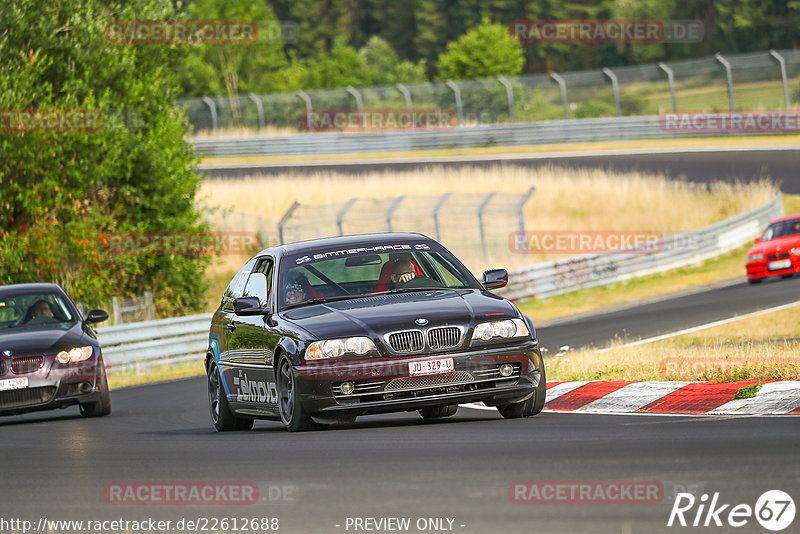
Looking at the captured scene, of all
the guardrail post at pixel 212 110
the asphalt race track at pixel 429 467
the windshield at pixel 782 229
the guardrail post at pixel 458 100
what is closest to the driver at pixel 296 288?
the asphalt race track at pixel 429 467

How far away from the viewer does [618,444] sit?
764 cm

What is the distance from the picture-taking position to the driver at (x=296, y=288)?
10.4 metres

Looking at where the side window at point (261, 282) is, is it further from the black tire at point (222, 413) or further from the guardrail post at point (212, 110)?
the guardrail post at point (212, 110)

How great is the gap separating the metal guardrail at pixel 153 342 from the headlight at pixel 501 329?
13.9m

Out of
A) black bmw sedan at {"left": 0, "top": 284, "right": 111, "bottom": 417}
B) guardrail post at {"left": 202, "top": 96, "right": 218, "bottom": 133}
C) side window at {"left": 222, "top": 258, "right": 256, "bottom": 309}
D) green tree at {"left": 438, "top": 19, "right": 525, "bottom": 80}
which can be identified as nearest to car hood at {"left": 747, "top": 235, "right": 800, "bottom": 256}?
black bmw sedan at {"left": 0, "top": 284, "right": 111, "bottom": 417}

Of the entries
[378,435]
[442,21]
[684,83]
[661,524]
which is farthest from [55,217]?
[442,21]

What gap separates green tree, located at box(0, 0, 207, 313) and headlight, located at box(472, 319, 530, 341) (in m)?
19.6

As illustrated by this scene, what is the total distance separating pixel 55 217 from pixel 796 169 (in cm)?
2361

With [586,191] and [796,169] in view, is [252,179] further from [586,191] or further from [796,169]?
[796,169]

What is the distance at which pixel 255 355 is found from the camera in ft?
34.8

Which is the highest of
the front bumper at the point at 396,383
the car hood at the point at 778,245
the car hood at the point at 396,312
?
the car hood at the point at 396,312

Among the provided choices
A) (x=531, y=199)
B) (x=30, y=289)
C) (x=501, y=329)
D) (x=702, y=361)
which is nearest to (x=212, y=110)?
(x=531, y=199)

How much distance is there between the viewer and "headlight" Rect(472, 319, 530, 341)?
371 inches

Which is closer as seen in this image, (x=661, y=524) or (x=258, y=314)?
(x=661, y=524)
